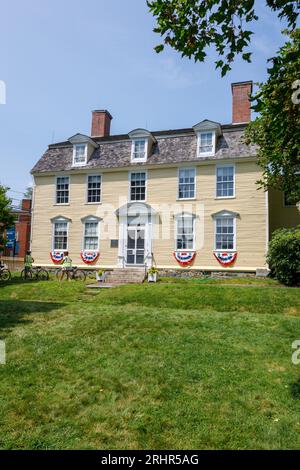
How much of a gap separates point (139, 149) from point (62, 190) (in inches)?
231

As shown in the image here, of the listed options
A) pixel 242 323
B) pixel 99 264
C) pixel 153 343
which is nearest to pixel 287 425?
pixel 153 343

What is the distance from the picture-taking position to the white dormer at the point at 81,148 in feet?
74.4

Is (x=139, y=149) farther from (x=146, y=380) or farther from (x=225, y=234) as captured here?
(x=146, y=380)

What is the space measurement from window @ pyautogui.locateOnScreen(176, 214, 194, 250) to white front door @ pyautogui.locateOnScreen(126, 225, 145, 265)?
7.22 ft

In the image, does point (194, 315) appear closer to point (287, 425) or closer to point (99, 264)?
point (287, 425)

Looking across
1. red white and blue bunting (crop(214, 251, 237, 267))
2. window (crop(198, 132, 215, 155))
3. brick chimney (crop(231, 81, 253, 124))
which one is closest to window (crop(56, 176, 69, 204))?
window (crop(198, 132, 215, 155))

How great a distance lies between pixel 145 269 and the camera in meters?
19.9

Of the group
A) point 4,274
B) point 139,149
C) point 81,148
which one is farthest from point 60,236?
point 139,149

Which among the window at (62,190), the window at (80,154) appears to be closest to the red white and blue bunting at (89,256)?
the window at (62,190)

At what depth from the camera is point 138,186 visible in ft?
70.4

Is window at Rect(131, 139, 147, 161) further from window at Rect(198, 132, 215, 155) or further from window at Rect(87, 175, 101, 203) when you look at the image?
window at Rect(198, 132, 215, 155)

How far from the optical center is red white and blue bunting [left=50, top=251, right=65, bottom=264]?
22250 millimetres

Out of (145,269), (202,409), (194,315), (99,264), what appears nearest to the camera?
(202,409)

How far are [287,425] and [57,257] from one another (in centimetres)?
1951
